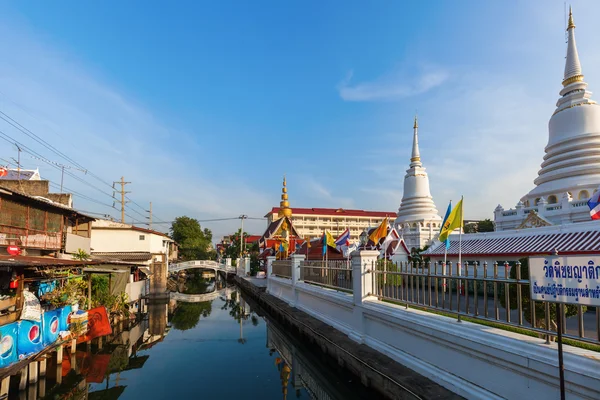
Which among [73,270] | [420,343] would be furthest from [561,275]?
[73,270]

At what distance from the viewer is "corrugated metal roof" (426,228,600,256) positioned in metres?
12.5

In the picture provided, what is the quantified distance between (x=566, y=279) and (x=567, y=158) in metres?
25.3

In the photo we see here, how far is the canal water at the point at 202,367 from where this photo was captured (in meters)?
8.14

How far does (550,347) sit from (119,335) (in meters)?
14.3

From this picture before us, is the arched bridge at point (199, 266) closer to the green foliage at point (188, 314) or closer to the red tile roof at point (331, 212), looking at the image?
the green foliage at point (188, 314)

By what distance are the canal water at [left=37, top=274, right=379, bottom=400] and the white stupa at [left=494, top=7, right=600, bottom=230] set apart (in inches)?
657

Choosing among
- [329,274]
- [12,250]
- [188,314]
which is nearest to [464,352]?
[329,274]

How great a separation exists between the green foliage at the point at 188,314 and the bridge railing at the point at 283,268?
177 inches

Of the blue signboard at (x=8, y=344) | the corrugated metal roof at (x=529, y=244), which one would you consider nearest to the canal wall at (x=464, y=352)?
the corrugated metal roof at (x=529, y=244)

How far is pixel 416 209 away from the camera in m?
36.0

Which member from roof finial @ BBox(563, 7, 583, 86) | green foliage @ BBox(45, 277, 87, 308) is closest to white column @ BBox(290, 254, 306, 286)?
green foliage @ BBox(45, 277, 87, 308)

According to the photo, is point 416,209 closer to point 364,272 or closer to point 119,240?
point 119,240

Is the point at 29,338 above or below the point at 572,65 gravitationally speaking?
below

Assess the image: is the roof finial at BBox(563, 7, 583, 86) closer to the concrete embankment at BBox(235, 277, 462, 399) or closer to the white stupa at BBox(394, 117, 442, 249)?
the white stupa at BBox(394, 117, 442, 249)
